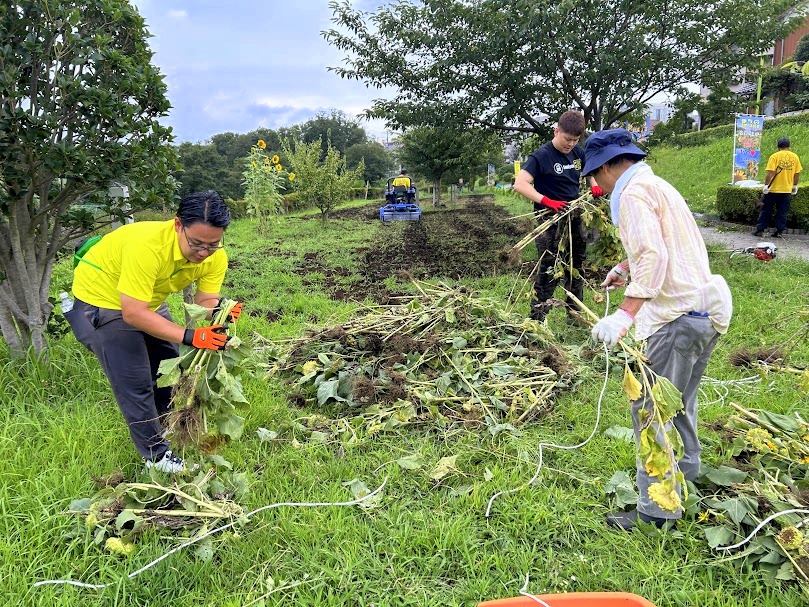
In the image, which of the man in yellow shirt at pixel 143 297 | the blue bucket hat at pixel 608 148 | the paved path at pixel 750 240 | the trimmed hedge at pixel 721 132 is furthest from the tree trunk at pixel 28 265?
the paved path at pixel 750 240

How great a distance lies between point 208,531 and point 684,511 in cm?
230

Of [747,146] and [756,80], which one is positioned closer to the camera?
[756,80]

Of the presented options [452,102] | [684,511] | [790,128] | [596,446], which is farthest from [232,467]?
[790,128]

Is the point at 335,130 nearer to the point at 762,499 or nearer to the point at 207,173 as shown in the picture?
the point at 207,173

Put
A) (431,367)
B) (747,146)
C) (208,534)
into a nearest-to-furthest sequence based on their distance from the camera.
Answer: (208,534) < (431,367) < (747,146)

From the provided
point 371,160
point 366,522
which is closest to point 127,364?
point 366,522

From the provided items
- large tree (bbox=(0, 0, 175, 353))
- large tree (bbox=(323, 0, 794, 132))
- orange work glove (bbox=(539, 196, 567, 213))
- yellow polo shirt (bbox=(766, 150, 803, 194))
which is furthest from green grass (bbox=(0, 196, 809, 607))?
yellow polo shirt (bbox=(766, 150, 803, 194))

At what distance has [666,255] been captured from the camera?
6.85 ft

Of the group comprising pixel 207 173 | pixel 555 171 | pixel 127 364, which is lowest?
pixel 127 364

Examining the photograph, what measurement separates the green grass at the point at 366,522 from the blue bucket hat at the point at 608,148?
172 cm

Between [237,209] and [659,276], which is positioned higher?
[659,276]

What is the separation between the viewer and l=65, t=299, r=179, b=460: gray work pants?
2.63 m

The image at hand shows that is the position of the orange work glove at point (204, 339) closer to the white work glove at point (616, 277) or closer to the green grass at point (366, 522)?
the green grass at point (366, 522)

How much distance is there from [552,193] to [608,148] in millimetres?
2722
